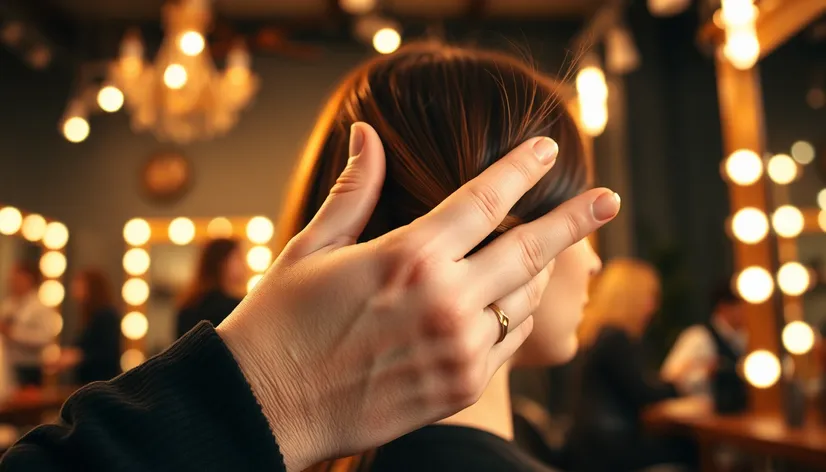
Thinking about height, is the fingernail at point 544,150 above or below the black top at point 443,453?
above

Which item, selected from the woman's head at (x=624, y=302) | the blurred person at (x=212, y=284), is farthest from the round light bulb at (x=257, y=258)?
the woman's head at (x=624, y=302)

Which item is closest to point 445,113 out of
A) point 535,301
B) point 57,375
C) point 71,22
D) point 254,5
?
point 535,301

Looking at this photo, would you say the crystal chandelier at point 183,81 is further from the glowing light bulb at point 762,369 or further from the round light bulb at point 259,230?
the glowing light bulb at point 762,369

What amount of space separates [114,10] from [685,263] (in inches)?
203

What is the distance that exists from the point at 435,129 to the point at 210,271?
2.27 meters

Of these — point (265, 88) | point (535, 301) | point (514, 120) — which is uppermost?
point (265, 88)

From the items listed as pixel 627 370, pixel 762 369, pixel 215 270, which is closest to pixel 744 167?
pixel 762 369

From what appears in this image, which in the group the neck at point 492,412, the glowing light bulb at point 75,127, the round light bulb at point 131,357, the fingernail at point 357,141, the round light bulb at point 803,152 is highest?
the glowing light bulb at point 75,127

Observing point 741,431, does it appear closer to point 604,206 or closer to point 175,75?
point 604,206

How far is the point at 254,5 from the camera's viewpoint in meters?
5.73

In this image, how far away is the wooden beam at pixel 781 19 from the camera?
85.4 inches

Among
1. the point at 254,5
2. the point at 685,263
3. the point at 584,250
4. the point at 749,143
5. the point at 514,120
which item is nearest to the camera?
the point at 514,120

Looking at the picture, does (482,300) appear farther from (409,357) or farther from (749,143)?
(749,143)

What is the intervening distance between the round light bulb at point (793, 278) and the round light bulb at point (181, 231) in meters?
4.66
